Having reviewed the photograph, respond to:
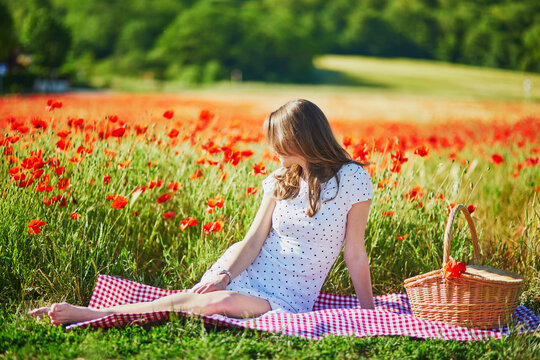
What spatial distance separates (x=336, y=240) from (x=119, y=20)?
5391 centimetres

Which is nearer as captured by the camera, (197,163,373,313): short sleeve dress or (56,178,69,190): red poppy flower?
(197,163,373,313): short sleeve dress

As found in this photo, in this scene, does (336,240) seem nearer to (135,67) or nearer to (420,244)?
(420,244)

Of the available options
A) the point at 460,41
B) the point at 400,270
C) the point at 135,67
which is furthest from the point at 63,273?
the point at 460,41

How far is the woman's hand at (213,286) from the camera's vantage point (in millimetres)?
2365

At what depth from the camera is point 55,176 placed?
119 inches

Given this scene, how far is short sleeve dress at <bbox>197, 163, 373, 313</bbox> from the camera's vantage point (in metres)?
2.46

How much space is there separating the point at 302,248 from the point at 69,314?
3.41 feet

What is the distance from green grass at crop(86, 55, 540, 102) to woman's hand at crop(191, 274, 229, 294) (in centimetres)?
2834

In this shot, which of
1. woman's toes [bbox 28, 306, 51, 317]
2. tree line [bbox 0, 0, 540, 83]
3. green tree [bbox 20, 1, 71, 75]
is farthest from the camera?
tree line [bbox 0, 0, 540, 83]

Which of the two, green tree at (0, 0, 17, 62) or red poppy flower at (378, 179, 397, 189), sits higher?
green tree at (0, 0, 17, 62)

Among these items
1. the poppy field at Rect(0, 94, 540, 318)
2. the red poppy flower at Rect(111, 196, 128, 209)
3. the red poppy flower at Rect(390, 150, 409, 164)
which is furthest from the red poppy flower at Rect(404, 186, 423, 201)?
the red poppy flower at Rect(111, 196, 128, 209)

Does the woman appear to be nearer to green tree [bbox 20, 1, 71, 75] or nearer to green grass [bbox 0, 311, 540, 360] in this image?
green grass [bbox 0, 311, 540, 360]

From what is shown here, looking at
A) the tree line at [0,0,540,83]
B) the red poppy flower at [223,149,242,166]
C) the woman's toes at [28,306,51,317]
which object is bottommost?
the woman's toes at [28,306,51,317]

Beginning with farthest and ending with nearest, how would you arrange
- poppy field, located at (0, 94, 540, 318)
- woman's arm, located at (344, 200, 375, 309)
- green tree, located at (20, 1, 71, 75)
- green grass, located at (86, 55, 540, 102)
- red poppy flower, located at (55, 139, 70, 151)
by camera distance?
green grass, located at (86, 55, 540, 102)
green tree, located at (20, 1, 71, 75)
red poppy flower, located at (55, 139, 70, 151)
poppy field, located at (0, 94, 540, 318)
woman's arm, located at (344, 200, 375, 309)
